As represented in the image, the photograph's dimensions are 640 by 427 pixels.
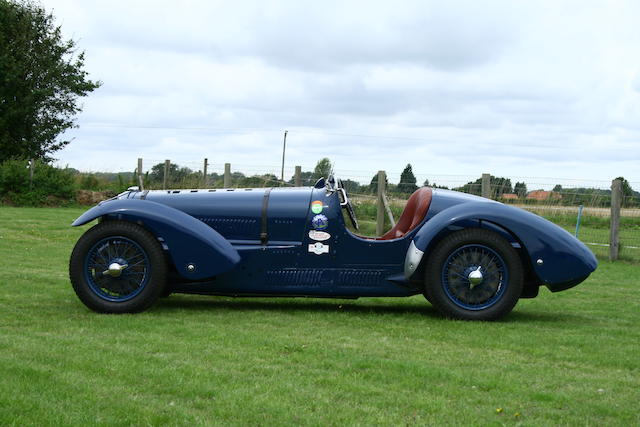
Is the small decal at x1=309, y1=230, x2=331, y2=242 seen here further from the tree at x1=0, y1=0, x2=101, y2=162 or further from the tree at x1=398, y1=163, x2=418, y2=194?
the tree at x1=0, y1=0, x2=101, y2=162

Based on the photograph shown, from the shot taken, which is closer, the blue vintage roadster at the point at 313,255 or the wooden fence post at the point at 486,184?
the blue vintage roadster at the point at 313,255

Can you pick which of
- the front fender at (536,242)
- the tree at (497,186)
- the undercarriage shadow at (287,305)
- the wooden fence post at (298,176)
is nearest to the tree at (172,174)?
the wooden fence post at (298,176)

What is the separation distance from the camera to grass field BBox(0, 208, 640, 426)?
3.96 metres

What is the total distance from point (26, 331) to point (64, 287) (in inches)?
104

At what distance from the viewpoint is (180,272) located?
6918 millimetres

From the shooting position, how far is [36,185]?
26.0 metres

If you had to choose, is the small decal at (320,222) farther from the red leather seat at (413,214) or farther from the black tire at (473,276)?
the black tire at (473,276)

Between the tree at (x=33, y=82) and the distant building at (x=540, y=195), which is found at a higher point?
the tree at (x=33, y=82)

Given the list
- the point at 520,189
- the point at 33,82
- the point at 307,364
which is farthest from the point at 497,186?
the point at 33,82

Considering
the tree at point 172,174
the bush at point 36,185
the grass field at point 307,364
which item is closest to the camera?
the grass field at point 307,364

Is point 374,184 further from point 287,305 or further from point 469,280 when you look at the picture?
point 469,280

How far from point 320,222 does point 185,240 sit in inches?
50.1

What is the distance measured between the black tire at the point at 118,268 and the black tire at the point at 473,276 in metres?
2.51

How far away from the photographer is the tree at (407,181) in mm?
17094
